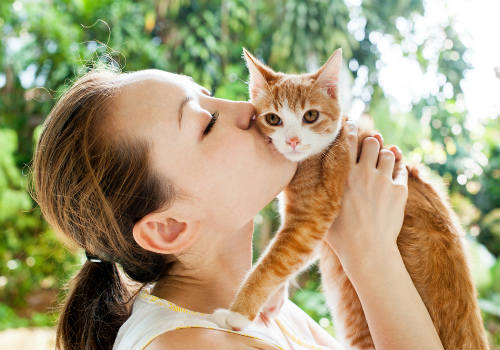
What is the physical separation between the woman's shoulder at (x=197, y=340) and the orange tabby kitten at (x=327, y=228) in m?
0.07

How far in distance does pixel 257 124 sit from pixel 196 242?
405 mm

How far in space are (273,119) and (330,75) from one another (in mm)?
233

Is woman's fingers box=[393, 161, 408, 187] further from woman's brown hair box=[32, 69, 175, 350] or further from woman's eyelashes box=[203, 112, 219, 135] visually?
woman's brown hair box=[32, 69, 175, 350]

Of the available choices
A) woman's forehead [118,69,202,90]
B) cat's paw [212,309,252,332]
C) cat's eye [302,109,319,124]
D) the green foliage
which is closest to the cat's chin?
cat's eye [302,109,319,124]

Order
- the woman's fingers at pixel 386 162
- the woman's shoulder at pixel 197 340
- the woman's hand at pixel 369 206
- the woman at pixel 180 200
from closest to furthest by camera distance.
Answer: the woman's shoulder at pixel 197 340 → the woman at pixel 180 200 → the woman's hand at pixel 369 206 → the woman's fingers at pixel 386 162

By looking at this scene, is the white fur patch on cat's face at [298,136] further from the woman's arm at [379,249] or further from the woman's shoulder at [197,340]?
the woman's shoulder at [197,340]

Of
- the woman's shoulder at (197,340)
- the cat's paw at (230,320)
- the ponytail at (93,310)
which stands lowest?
→ the ponytail at (93,310)

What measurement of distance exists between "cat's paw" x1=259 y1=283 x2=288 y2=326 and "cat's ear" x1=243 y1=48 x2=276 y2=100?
0.63m

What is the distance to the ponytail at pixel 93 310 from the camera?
4.22 ft

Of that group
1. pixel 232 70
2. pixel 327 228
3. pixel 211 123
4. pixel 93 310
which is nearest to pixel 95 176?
pixel 211 123

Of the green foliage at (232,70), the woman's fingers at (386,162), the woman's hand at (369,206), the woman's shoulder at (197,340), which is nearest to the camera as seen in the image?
the woman's shoulder at (197,340)

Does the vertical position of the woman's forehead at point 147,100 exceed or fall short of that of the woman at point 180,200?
it exceeds it

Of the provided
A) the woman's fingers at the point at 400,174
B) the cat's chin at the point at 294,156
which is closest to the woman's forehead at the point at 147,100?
the cat's chin at the point at 294,156

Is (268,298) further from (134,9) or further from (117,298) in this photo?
(134,9)
